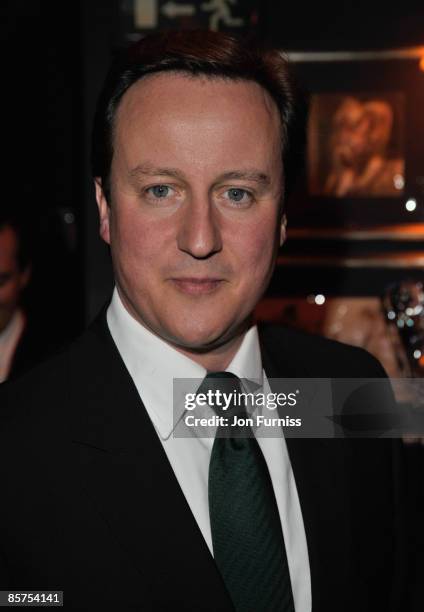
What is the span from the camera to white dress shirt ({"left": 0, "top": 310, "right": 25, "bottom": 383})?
7.47ft

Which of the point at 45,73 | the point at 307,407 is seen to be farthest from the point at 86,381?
the point at 45,73

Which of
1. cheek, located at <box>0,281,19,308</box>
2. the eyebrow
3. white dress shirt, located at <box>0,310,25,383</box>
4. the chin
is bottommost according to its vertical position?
the chin

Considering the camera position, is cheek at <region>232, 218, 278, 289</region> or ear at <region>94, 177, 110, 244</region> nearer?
cheek at <region>232, 218, 278, 289</region>

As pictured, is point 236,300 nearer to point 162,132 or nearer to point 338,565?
point 162,132

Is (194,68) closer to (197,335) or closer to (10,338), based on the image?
(197,335)

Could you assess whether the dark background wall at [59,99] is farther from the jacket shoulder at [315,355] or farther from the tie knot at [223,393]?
the tie knot at [223,393]

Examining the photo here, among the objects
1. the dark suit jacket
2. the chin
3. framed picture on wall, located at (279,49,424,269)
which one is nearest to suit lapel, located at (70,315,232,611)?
the dark suit jacket

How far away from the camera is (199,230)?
40.9 inches

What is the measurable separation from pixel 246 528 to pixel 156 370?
0.88 ft

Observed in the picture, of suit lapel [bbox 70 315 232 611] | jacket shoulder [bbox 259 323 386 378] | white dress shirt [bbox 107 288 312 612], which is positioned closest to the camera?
suit lapel [bbox 70 315 232 611]

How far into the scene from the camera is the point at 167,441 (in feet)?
3.64

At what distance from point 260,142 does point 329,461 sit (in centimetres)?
54

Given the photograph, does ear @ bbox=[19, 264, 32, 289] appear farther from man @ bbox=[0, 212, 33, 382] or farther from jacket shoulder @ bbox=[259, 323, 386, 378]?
jacket shoulder @ bbox=[259, 323, 386, 378]

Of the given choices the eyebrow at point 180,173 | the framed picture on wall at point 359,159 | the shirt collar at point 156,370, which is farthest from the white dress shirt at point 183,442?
the framed picture on wall at point 359,159
